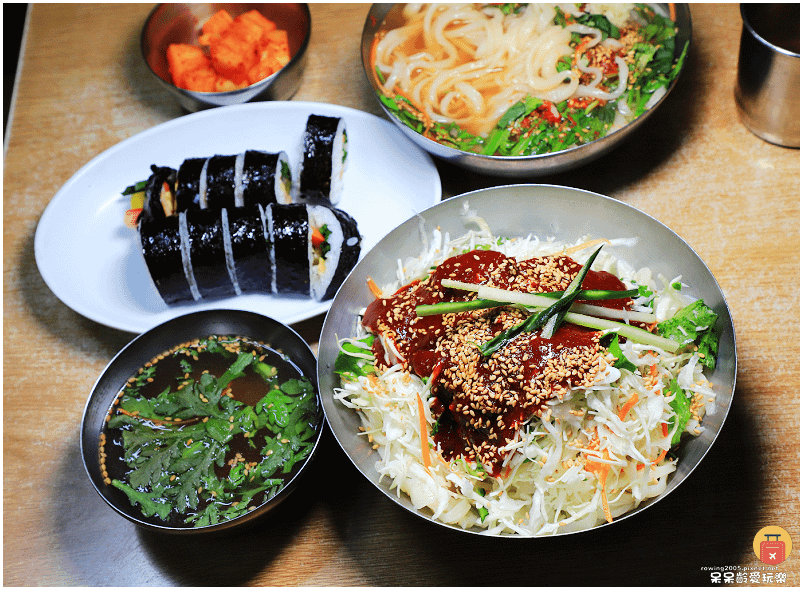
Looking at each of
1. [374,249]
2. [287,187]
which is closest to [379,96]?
[287,187]

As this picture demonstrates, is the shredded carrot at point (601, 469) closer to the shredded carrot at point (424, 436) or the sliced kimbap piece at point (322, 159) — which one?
the shredded carrot at point (424, 436)

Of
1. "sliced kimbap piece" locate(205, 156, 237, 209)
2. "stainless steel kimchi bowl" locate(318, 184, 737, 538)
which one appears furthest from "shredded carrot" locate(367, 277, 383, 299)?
"sliced kimbap piece" locate(205, 156, 237, 209)

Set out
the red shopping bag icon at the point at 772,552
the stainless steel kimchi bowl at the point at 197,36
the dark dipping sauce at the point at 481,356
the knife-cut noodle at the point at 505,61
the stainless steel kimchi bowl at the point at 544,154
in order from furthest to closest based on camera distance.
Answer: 1. the stainless steel kimchi bowl at the point at 197,36
2. the knife-cut noodle at the point at 505,61
3. the stainless steel kimchi bowl at the point at 544,154
4. the red shopping bag icon at the point at 772,552
5. the dark dipping sauce at the point at 481,356

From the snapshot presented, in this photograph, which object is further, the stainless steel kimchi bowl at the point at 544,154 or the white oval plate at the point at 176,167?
the white oval plate at the point at 176,167

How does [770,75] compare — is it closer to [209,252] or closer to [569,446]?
[569,446]

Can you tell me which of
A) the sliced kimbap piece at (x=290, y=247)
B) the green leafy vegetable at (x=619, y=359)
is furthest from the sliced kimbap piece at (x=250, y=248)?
the green leafy vegetable at (x=619, y=359)

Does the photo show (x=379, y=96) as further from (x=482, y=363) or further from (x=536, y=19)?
(x=482, y=363)

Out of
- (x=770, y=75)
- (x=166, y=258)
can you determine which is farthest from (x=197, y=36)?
(x=770, y=75)
